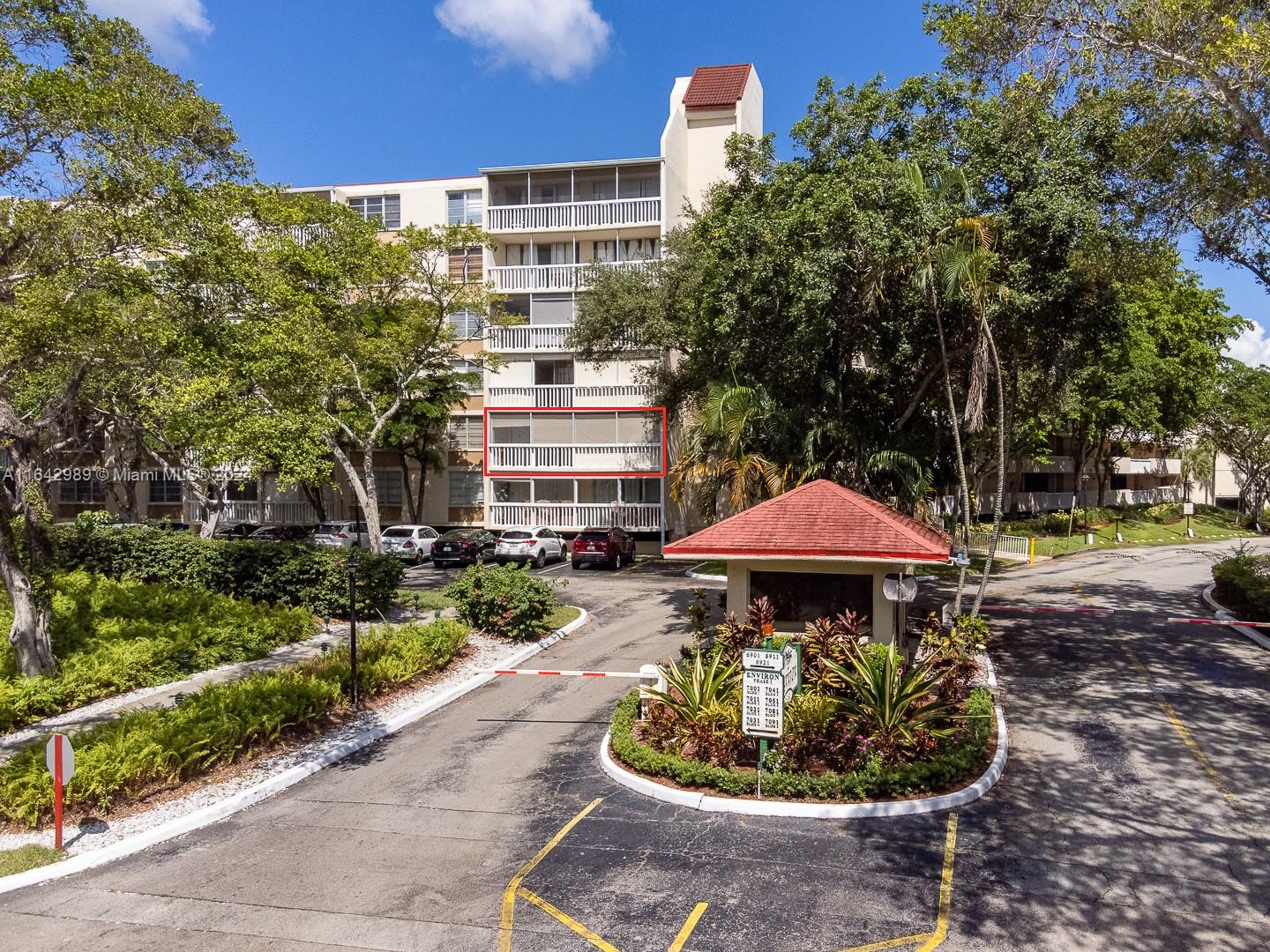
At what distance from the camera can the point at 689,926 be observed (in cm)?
718

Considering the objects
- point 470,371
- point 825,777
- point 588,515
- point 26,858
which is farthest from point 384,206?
point 825,777

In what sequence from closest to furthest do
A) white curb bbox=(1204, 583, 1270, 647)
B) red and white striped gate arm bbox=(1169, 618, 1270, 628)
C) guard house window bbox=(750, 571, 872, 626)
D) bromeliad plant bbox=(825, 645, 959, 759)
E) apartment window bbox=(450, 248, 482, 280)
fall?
bromeliad plant bbox=(825, 645, 959, 759), guard house window bbox=(750, 571, 872, 626), red and white striped gate arm bbox=(1169, 618, 1270, 628), white curb bbox=(1204, 583, 1270, 647), apartment window bbox=(450, 248, 482, 280)

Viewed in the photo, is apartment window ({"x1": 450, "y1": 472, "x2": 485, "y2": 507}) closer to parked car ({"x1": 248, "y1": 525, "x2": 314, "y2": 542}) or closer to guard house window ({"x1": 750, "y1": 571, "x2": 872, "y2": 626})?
parked car ({"x1": 248, "y1": 525, "x2": 314, "y2": 542})

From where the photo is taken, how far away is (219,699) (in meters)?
11.9

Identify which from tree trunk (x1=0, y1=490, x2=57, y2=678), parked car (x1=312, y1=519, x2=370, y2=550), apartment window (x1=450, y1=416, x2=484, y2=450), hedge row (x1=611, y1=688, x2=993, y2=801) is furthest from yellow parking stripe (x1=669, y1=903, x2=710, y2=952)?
apartment window (x1=450, y1=416, x2=484, y2=450)

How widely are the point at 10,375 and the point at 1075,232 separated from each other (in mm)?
19075

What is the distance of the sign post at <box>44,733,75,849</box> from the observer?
8.64 m

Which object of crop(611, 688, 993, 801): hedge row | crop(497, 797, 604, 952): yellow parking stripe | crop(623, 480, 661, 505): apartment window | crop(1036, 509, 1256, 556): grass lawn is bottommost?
crop(497, 797, 604, 952): yellow parking stripe

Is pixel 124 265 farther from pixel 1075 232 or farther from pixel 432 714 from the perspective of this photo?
pixel 1075 232

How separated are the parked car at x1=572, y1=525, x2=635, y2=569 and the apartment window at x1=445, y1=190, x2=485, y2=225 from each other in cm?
1669

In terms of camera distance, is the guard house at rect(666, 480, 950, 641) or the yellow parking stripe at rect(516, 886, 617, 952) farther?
the guard house at rect(666, 480, 950, 641)

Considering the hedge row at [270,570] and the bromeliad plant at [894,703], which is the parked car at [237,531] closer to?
the hedge row at [270,570]

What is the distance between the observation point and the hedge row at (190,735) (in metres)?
9.33

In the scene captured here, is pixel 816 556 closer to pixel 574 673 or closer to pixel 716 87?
pixel 574 673
